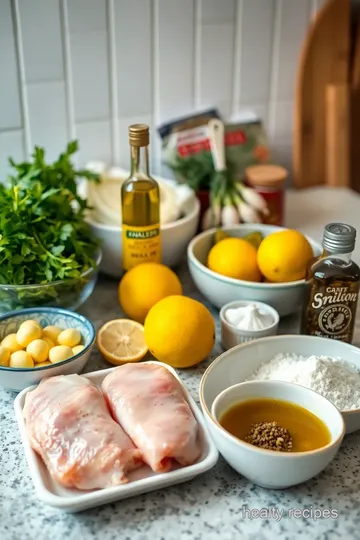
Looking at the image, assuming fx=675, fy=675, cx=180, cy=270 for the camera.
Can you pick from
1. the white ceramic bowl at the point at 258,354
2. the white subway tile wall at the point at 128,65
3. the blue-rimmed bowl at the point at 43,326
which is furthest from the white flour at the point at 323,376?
the white subway tile wall at the point at 128,65

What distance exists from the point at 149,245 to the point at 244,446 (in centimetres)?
47

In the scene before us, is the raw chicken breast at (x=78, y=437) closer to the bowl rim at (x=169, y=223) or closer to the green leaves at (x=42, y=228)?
the green leaves at (x=42, y=228)

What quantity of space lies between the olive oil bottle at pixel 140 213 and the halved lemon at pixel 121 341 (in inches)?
5.4

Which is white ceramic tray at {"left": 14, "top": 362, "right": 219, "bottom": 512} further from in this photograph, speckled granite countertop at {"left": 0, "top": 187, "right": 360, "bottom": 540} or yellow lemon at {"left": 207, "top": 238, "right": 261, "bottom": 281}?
yellow lemon at {"left": 207, "top": 238, "right": 261, "bottom": 281}

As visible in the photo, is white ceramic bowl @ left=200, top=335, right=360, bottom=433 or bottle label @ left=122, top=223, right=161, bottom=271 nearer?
white ceramic bowl @ left=200, top=335, right=360, bottom=433

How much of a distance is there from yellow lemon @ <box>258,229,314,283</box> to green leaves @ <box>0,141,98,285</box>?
273 mm

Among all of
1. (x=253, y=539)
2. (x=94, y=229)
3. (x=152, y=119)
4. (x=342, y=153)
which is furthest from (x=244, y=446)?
(x=342, y=153)

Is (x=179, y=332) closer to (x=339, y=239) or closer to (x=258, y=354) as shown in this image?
(x=258, y=354)

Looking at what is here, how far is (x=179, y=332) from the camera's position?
3.09ft

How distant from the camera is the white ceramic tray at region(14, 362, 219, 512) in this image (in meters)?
0.72

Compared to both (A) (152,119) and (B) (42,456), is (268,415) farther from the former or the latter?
(A) (152,119)

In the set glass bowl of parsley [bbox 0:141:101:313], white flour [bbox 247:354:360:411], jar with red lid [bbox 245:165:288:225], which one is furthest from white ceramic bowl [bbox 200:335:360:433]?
jar with red lid [bbox 245:165:288:225]

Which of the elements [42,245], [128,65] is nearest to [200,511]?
[42,245]

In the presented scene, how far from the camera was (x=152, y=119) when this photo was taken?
1.38m
